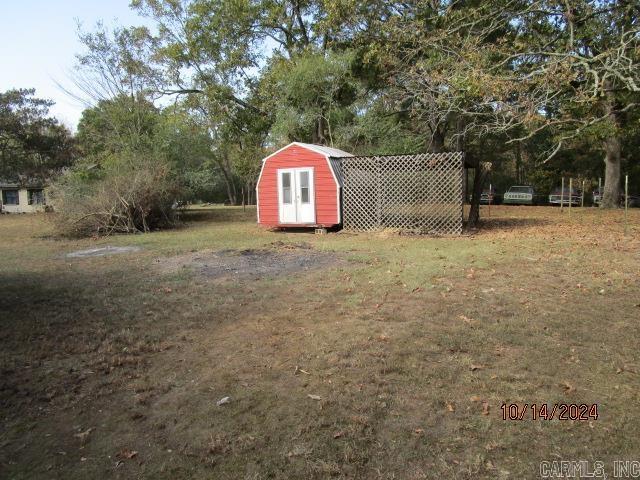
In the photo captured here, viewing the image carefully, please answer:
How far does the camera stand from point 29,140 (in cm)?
3162

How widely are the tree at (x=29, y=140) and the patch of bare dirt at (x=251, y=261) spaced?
29.1 meters

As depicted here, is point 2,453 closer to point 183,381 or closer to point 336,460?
point 183,381

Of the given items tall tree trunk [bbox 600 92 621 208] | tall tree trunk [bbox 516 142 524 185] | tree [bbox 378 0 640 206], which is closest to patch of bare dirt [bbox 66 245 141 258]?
tree [bbox 378 0 640 206]

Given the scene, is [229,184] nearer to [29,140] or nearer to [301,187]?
[29,140]

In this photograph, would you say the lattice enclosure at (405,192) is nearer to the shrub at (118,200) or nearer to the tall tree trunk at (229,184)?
the shrub at (118,200)

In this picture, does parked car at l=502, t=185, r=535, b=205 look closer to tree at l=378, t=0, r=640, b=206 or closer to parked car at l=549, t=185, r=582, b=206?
parked car at l=549, t=185, r=582, b=206

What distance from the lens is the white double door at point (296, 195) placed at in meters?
13.7

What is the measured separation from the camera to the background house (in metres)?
34.0

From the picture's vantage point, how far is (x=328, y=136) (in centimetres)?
1900

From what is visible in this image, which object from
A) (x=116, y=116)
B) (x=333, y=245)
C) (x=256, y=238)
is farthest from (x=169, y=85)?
(x=333, y=245)

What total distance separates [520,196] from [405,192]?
1883cm

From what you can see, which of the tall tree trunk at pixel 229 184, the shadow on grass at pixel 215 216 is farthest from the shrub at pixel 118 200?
the tall tree trunk at pixel 229 184

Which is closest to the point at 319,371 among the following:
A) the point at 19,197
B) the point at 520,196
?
the point at 520,196

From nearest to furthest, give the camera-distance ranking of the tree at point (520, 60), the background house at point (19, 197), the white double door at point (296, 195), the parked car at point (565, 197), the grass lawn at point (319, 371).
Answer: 1. the grass lawn at point (319, 371)
2. the tree at point (520, 60)
3. the white double door at point (296, 195)
4. the parked car at point (565, 197)
5. the background house at point (19, 197)
